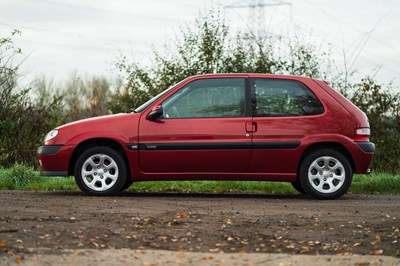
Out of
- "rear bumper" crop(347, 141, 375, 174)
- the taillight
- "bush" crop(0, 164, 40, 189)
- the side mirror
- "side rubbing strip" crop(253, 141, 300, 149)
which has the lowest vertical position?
"bush" crop(0, 164, 40, 189)

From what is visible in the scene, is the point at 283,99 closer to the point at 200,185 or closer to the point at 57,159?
the point at 200,185

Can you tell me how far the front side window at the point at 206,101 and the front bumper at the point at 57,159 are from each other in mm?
1433

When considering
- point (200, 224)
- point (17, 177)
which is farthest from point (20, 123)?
point (200, 224)

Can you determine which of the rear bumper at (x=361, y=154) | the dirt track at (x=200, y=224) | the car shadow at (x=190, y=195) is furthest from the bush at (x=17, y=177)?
the rear bumper at (x=361, y=154)

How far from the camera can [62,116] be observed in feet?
61.6

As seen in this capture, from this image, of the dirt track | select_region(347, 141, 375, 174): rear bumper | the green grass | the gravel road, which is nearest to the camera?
the gravel road

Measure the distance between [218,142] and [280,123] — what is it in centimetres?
89

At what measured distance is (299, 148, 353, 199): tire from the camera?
38.6 feet

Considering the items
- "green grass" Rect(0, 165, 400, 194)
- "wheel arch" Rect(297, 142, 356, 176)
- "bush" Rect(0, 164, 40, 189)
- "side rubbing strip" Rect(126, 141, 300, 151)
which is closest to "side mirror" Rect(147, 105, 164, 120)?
"side rubbing strip" Rect(126, 141, 300, 151)

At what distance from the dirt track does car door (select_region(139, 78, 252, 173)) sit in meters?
0.49

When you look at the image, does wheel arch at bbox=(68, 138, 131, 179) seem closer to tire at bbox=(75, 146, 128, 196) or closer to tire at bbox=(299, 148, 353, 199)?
tire at bbox=(75, 146, 128, 196)

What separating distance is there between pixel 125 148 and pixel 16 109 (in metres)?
7.14

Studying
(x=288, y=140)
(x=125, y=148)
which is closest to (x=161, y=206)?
(x=125, y=148)

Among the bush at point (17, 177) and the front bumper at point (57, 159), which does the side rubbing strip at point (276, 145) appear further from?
the bush at point (17, 177)
